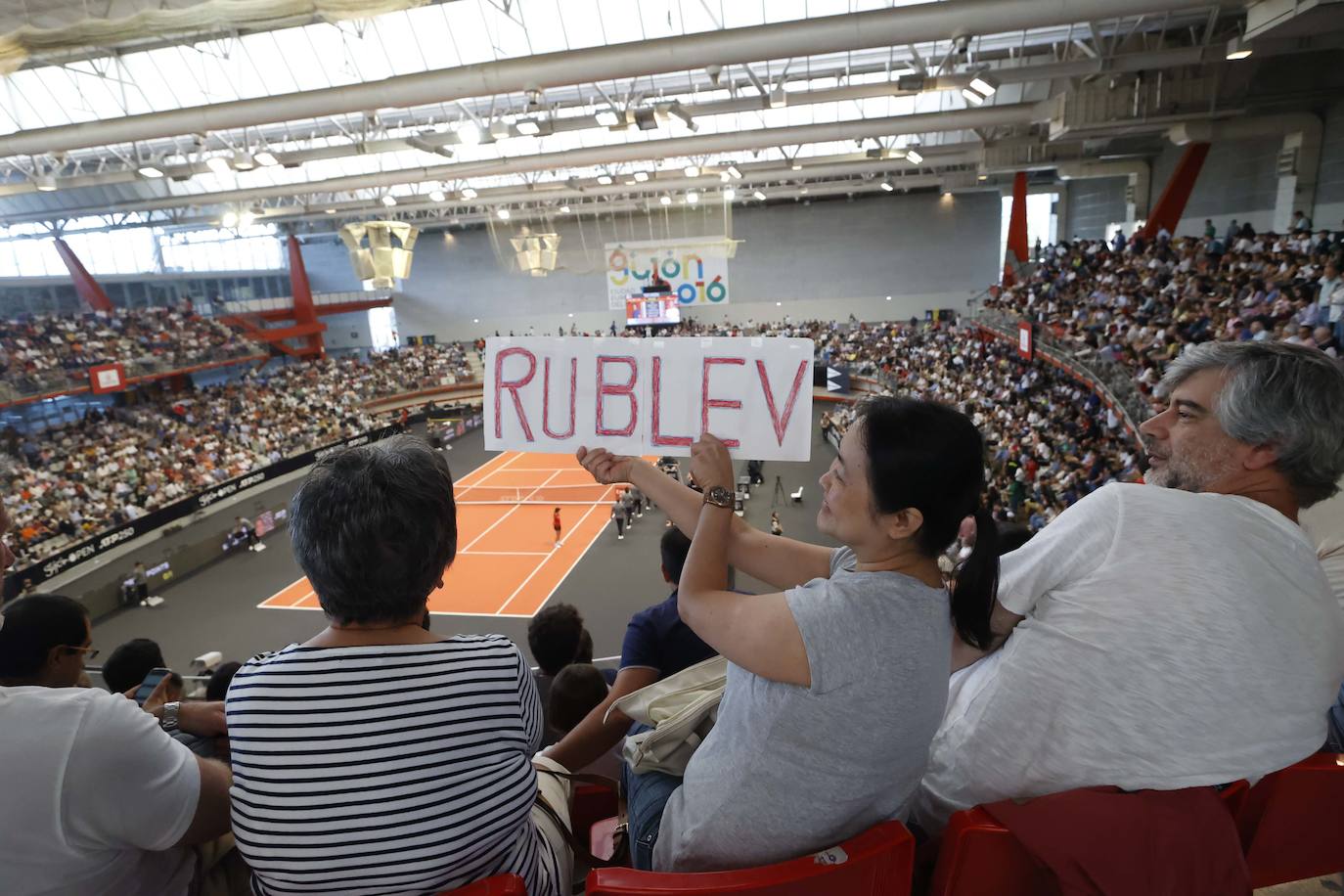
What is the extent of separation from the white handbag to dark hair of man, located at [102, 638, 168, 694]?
3563 mm

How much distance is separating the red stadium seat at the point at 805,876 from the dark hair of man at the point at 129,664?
3916mm

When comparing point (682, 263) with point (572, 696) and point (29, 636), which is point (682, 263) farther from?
point (29, 636)

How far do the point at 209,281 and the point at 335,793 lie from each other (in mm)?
40017

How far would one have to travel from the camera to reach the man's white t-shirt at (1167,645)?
1.39 metres

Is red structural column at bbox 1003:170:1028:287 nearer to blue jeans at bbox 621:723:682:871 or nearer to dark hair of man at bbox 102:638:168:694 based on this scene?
dark hair of man at bbox 102:638:168:694

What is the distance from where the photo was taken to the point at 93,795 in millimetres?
1244

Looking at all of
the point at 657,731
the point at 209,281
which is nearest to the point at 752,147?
the point at 657,731

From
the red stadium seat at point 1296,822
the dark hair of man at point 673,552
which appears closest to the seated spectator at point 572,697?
the dark hair of man at point 673,552

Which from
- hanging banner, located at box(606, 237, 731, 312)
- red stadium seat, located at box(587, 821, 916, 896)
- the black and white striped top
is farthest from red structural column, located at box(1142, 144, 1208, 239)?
the black and white striped top

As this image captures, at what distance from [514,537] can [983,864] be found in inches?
625

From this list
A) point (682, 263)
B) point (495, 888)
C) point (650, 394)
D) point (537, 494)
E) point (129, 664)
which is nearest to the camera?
point (495, 888)

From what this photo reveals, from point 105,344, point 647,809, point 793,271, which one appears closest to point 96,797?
point 647,809

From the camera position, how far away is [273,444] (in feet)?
75.9

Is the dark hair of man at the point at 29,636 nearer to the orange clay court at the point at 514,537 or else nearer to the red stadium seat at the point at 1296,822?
the red stadium seat at the point at 1296,822
